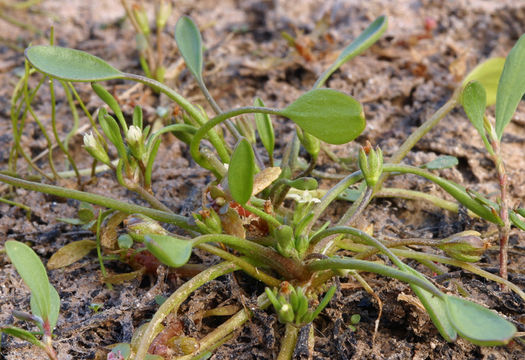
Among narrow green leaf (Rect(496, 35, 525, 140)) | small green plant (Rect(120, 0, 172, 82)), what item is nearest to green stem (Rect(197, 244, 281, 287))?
narrow green leaf (Rect(496, 35, 525, 140))

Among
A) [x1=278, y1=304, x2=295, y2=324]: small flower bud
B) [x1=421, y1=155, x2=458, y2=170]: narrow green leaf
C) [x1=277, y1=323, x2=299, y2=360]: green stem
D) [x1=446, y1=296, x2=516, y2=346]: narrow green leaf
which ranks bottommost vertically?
[x1=277, y1=323, x2=299, y2=360]: green stem

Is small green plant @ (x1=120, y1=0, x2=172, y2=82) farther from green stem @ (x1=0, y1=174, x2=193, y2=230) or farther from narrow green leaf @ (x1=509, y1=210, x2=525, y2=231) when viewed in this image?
narrow green leaf @ (x1=509, y1=210, x2=525, y2=231)

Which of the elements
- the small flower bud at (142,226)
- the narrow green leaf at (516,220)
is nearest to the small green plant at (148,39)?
the small flower bud at (142,226)

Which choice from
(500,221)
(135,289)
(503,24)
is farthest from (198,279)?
(503,24)

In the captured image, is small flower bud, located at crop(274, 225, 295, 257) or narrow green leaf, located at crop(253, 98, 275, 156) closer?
small flower bud, located at crop(274, 225, 295, 257)

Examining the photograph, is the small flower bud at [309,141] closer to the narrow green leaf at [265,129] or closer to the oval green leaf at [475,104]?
the narrow green leaf at [265,129]

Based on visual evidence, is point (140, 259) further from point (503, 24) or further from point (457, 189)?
point (503, 24)
